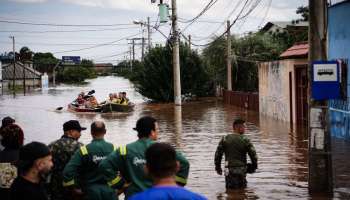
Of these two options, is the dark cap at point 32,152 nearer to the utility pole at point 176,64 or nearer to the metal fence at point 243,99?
the metal fence at point 243,99

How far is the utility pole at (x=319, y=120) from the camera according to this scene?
33.3 feet

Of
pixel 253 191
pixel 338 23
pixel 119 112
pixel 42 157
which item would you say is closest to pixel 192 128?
pixel 338 23

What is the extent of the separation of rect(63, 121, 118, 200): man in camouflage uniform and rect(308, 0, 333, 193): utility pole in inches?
175

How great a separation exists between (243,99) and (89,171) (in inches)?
1204

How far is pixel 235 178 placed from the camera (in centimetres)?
1062

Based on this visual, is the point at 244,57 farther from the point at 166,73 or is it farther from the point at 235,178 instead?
the point at 235,178

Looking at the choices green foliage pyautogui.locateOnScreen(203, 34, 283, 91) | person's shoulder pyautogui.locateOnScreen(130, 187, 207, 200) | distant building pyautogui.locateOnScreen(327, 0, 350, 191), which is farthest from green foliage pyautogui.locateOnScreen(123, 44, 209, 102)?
person's shoulder pyautogui.locateOnScreen(130, 187, 207, 200)

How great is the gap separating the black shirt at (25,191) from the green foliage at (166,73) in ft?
136

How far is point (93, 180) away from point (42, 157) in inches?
88.8

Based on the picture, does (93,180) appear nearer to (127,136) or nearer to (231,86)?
(127,136)

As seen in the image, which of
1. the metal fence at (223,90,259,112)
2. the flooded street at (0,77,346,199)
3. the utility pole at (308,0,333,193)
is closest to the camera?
the utility pole at (308,0,333,193)

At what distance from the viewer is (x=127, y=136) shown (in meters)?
22.0

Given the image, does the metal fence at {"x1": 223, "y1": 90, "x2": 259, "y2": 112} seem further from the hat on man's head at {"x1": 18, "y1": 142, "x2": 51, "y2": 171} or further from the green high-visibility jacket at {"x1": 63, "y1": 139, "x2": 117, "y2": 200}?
the hat on man's head at {"x1": 18, "y1": 142, "x2": 51, "y2": 171}

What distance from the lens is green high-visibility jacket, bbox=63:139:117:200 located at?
23.0 ft
